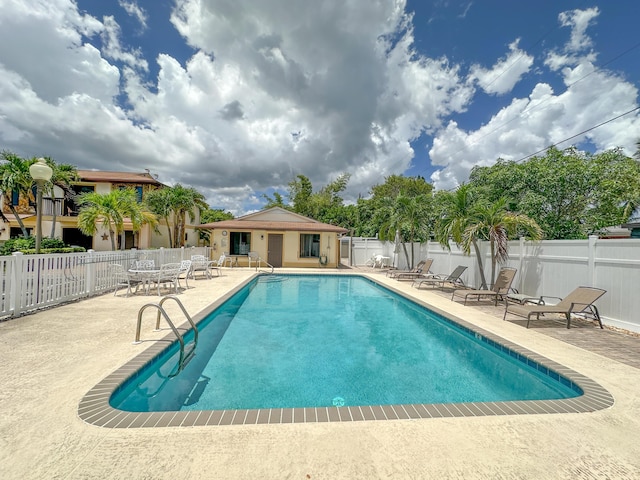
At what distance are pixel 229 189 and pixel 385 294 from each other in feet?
172

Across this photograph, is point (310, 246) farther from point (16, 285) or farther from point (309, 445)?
point (309, 445)

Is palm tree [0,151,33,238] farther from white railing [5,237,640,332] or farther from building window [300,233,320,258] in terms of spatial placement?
building window [300,233,320,258]

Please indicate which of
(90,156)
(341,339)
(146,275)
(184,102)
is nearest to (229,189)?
(90,156)

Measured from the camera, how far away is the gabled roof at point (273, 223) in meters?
19.5

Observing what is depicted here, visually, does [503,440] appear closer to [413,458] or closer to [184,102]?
[413,458]

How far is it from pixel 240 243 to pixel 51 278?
13.3m

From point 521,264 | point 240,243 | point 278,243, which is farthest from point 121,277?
point 521,264

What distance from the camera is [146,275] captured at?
9.25 meters

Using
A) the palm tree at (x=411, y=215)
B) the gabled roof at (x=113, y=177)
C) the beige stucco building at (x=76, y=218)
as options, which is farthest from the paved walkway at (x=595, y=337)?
the gabled roof at (x=113, y=177)

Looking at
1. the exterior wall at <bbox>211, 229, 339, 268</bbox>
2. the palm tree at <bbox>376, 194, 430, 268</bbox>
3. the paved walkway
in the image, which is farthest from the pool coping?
the exterior wall at <bbox>211, 229, 339, 268</bbox>

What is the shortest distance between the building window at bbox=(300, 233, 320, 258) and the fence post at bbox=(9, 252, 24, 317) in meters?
15.1

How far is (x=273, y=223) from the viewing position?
21.2 metres

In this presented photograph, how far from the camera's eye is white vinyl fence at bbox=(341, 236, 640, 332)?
604 cm

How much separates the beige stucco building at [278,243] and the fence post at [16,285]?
13.3m
